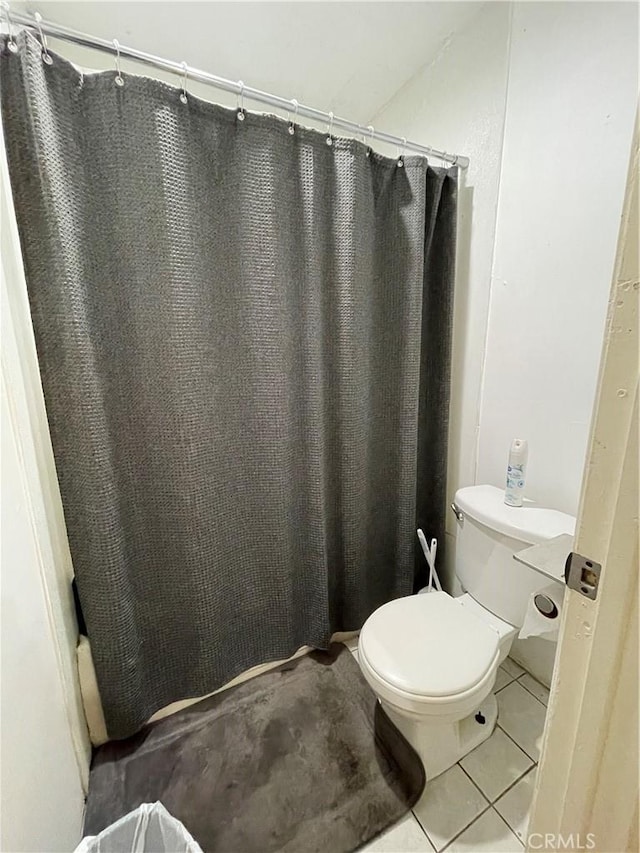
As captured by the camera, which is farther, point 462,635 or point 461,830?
point 462,635

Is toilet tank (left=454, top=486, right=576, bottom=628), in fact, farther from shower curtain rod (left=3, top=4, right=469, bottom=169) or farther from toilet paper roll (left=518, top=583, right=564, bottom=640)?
shower curtain rod (left=3, top=4, right=469, bottom=169)

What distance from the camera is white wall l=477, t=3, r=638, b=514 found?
953 mm

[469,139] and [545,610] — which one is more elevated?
[469,139]

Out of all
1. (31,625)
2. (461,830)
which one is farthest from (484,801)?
(31,625)

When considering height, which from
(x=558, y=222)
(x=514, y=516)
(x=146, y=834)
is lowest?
(x=146, y=834)

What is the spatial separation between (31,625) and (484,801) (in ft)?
4.14

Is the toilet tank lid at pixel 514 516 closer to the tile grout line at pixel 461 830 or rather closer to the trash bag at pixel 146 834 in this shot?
the tile grout line at pixel 461 830

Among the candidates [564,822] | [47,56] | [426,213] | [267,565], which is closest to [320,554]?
[267,565]

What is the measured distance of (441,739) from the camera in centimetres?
110

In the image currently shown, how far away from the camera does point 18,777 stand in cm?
58

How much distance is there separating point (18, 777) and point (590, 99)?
1937 mm

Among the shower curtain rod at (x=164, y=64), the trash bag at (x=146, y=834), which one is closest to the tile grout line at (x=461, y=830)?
the trash bag at (x=146, y=834)

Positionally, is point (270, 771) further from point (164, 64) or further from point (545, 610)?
point (164, 64)

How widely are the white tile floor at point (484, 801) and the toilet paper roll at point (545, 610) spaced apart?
1.69 ft
